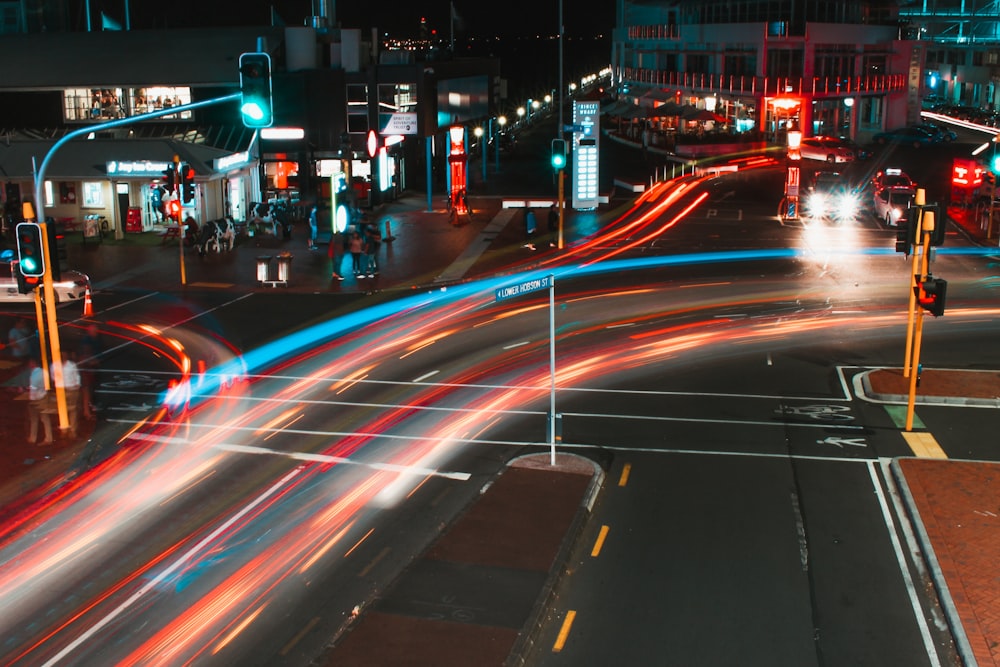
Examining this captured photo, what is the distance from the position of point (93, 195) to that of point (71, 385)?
2352 centimetres

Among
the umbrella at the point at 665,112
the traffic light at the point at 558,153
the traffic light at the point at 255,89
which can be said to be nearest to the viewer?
the traffic light at the point at 255,89

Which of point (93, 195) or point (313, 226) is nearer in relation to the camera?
point (313, 226)

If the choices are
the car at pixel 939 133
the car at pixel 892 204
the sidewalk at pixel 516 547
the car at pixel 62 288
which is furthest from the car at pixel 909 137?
the car at pixel 62 288

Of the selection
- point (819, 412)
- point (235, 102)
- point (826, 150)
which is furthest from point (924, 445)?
point (826, 150)

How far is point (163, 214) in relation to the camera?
136 ft

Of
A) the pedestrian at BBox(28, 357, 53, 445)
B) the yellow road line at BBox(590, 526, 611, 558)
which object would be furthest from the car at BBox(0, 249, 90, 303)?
the yellow road line at BBox(590, 526, 611, 558)

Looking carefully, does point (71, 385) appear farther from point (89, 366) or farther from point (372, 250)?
point (372, 250)

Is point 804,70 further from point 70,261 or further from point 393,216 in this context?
point 70,261

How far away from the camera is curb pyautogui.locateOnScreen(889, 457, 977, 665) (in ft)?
36.8

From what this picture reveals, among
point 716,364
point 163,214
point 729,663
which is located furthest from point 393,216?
point 729,663

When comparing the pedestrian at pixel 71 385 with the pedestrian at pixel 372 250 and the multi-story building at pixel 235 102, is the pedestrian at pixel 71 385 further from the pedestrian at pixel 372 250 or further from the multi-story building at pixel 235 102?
the multi-story building at pixel 235 102

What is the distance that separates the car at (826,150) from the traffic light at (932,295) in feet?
172

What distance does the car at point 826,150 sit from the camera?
2677 inches

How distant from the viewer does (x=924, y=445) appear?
17922 mm
